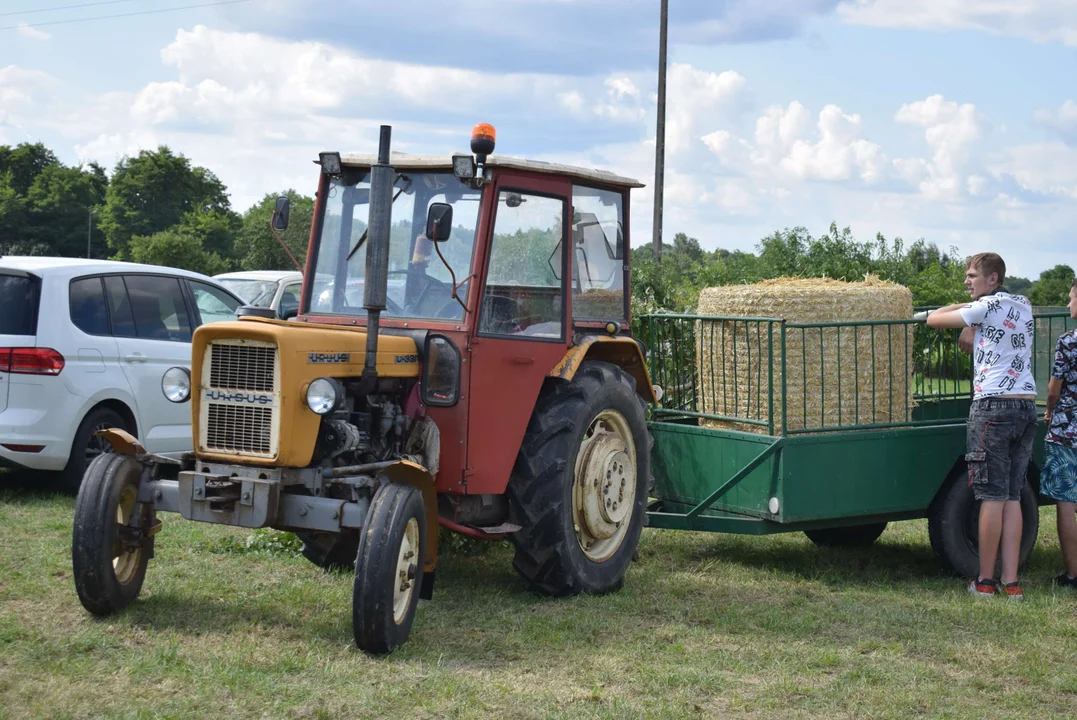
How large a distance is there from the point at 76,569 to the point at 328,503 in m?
1.22

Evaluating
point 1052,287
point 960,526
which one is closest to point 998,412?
point 960,526

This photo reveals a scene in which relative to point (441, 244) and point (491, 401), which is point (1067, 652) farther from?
point (441, 244)

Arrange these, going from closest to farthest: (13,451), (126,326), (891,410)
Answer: (891,410) < (13,451) < (126,326)

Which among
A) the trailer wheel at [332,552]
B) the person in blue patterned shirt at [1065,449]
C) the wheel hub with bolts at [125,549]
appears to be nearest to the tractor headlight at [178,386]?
the wheel hub with bolts at [125,549]

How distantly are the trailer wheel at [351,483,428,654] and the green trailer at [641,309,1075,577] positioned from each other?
2336 mm

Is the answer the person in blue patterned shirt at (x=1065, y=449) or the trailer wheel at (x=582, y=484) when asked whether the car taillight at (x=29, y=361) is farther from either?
the person in blue patterned shirt at (x=1065, y=449)

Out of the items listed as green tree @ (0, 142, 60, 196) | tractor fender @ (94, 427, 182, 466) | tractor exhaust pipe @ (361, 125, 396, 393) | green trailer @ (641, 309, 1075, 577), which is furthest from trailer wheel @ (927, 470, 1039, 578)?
green tree @ (0, 142, 60, 196)

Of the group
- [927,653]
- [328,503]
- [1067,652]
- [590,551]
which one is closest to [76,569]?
[328,503]

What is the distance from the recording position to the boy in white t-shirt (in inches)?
269

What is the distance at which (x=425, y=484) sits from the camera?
5539 mm

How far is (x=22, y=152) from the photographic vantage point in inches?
3014

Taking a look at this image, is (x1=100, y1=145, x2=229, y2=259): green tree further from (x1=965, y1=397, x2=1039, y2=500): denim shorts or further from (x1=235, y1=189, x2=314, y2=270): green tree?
(x1=965, y1=397, x2=1039, y2=500): denim shorts

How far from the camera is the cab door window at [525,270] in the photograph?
620cm

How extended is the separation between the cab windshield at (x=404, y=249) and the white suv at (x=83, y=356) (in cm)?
289
